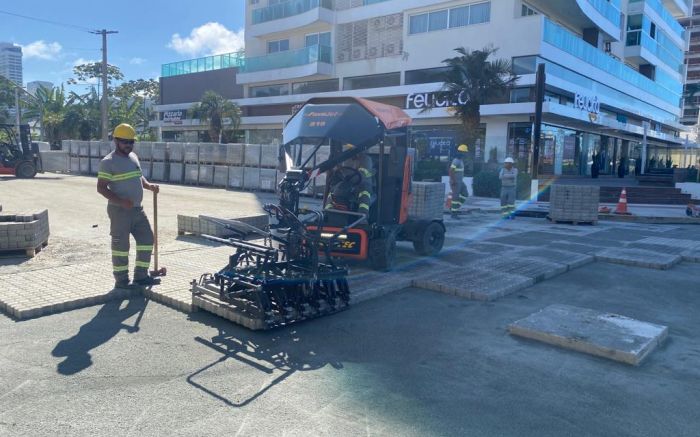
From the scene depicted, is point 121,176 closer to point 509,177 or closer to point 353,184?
point 353,184

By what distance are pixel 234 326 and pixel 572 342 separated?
3315 mm

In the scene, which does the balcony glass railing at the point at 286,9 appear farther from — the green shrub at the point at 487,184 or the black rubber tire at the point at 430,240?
the black rubber tire at the point at 430,240

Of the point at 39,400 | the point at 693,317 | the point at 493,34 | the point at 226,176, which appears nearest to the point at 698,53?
the point at 493,34

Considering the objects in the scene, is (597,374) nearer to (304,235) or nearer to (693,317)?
(693,317)

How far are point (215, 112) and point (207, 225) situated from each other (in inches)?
1286

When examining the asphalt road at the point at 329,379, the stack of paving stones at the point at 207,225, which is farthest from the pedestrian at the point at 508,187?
the asphalt road at the point at 329,379

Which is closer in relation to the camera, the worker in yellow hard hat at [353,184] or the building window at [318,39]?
the worker in yellow hard hat at [353,184]

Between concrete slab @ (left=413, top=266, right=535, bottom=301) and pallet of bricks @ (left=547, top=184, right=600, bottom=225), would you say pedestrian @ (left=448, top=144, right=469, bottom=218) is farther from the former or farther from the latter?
concrete slab @ (left=413, top=266, right=535, bottom=301)

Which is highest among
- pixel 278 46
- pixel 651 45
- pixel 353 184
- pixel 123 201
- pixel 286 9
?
pixel 286 9

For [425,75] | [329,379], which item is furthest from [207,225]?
[425,75]

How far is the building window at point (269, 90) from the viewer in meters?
40.9

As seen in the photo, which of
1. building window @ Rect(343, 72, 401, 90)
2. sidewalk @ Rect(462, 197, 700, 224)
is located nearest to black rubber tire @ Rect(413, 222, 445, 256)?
sidewalk @ Rect(462, 197, 700, 224)

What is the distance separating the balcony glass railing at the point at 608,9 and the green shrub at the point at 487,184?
53.9 feet

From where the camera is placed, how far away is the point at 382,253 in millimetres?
7809
